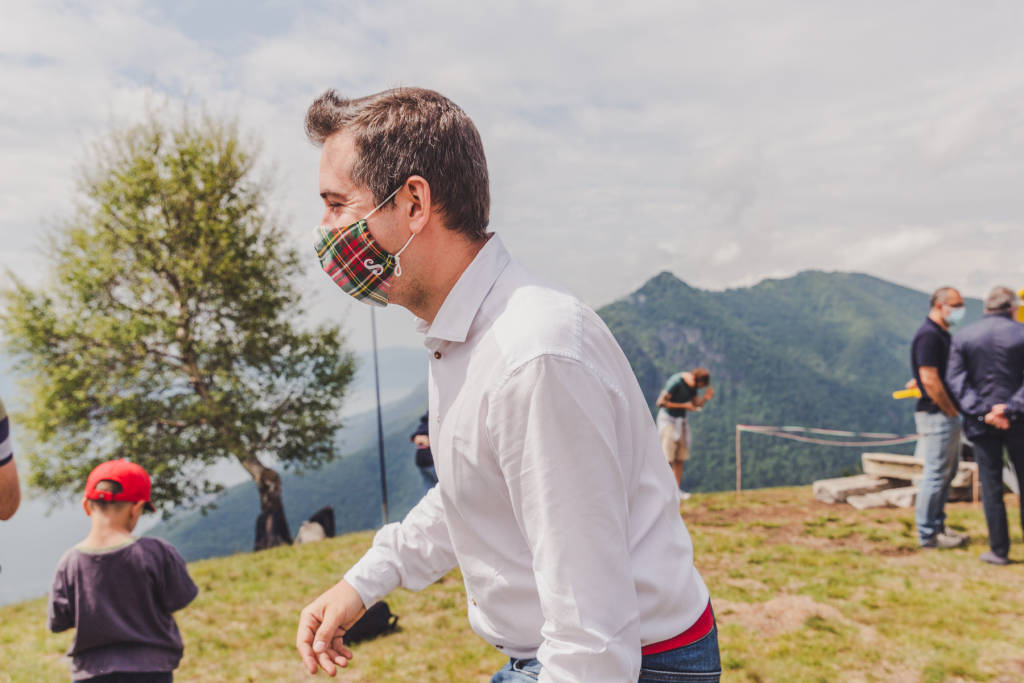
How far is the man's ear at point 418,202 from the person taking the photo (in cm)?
145

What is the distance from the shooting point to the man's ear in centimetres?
145

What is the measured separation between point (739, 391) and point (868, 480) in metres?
124

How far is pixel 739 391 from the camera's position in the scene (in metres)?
130

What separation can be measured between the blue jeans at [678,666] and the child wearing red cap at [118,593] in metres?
2.73

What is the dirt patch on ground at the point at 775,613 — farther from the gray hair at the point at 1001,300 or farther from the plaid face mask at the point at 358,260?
the plaid face mask at the point at 358,260

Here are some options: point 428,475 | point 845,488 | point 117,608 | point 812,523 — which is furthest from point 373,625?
point 845,488

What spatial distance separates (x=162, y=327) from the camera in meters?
17.8

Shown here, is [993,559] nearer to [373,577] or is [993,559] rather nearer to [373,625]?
[373,625]

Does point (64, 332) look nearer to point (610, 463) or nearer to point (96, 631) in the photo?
point (96, 631)

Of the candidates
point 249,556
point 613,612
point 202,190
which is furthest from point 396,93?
point 202,190

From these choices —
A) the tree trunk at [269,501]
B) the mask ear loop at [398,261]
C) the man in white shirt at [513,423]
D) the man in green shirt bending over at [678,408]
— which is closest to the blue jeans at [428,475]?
the man in green shirt bending over at [678,408]

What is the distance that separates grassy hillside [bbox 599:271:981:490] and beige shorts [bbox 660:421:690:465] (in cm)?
7737

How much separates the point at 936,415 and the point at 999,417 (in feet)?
→ 3.78

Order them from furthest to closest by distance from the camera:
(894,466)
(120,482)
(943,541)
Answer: (894,466) → (943,541) → (120,482)
